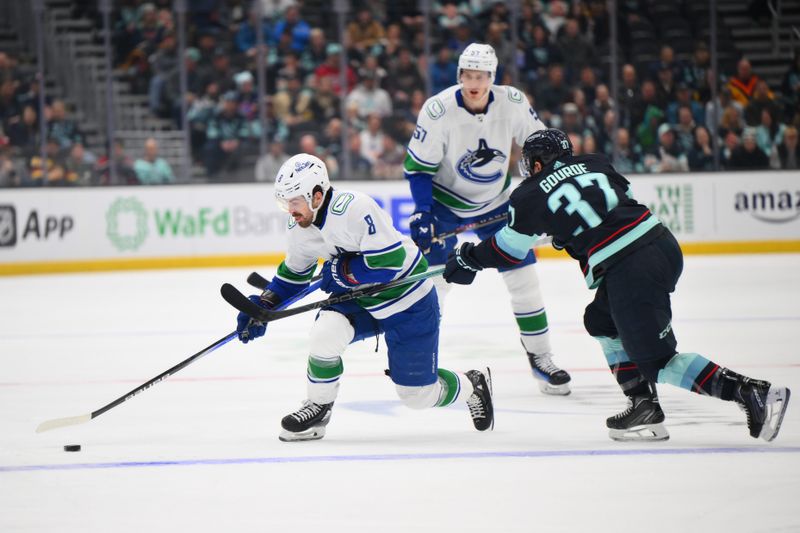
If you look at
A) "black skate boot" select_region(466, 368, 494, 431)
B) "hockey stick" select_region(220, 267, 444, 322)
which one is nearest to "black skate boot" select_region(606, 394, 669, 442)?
"black skate boot" select_region(466, 368, 494, 431)

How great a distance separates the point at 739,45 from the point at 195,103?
16.3ft

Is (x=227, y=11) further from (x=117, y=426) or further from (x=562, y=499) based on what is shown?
(x=562, y=499)

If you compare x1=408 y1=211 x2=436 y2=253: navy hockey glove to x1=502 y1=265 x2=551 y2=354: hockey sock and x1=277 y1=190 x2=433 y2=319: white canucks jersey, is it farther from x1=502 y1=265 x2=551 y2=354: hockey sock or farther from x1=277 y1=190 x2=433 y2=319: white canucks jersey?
x1=277 y1=190 x2=433 y2=319: white canucks jersey

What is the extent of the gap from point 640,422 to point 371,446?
900 mm

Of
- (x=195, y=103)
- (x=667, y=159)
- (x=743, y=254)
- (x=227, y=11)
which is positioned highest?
(x=227, y=11)

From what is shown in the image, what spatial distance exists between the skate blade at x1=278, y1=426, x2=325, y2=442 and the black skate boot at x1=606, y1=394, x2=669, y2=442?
3.26 feet

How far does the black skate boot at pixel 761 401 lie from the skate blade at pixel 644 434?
34 cm

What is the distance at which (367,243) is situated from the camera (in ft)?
12.7

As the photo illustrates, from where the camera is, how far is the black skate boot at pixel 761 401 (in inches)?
139

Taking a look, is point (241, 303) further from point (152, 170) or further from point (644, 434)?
point (152, 170)

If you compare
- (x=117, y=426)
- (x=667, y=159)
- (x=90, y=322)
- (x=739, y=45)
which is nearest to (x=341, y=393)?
(x=117, y=426)

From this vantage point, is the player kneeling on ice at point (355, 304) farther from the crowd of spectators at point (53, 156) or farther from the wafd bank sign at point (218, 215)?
the crowd of spectators at point (53, 156)

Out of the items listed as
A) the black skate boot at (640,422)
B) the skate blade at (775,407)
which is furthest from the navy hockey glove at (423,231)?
the skate blade at (775,407)

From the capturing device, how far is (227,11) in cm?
1116
